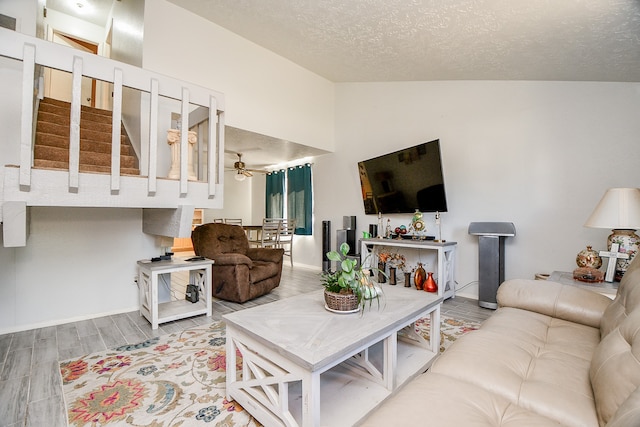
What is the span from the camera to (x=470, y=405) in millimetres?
930

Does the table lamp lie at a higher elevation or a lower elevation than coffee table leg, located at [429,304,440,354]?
higher

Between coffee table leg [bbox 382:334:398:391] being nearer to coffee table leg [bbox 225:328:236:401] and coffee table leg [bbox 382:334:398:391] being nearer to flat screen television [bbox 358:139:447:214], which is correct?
coffee table leg [bbox 225:328:236:401]

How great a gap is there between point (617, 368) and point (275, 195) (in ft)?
20.5

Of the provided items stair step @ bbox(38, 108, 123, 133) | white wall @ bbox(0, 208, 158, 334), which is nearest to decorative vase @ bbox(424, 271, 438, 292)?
white wall @ bbox(0, 208, 158, 334)

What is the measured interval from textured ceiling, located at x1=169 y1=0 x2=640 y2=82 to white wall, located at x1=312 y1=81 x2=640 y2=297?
215mm

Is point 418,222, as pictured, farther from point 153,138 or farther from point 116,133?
point 116,133

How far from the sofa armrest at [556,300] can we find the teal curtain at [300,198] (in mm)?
4113

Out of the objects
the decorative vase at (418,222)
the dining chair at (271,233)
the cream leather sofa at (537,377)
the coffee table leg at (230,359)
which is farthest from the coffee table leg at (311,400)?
the dining chair at (271,233)

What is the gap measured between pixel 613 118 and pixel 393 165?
219 cm

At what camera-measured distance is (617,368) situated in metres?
0.90

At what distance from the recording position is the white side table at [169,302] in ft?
8.86

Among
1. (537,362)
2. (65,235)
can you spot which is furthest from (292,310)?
(65,235)

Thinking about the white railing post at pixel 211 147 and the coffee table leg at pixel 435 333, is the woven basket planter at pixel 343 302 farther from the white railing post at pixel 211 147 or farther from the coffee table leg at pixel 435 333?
the white railing post at pixel 211 147

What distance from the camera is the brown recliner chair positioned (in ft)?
11.0
